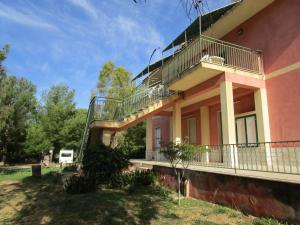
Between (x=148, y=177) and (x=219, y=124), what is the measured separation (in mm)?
5014

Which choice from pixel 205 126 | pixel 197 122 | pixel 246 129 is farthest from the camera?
pixel 197 122

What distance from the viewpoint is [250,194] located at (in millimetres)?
6598

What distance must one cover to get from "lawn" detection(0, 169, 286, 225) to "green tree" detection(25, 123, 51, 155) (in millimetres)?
27169

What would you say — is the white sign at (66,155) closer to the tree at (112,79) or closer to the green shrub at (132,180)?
the tree at (112,79)

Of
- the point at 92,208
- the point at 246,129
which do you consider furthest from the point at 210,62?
the point at 92,208

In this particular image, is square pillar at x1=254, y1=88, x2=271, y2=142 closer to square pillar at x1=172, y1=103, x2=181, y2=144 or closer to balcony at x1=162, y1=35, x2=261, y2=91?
balcony at x1=162, y1=35, x2=261, y2=91

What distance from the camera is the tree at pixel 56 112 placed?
37.1 metres

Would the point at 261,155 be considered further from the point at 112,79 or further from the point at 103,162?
the point at 112,79

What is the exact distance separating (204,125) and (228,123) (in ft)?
14.3

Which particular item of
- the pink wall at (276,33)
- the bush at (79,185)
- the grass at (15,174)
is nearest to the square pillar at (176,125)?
the pink wall at (276,33)

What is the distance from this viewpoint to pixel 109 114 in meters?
15.4

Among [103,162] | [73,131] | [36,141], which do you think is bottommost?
[103,162]

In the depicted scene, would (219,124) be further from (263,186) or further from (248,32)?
(263,186)

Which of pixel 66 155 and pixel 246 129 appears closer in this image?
pixel 246 129
